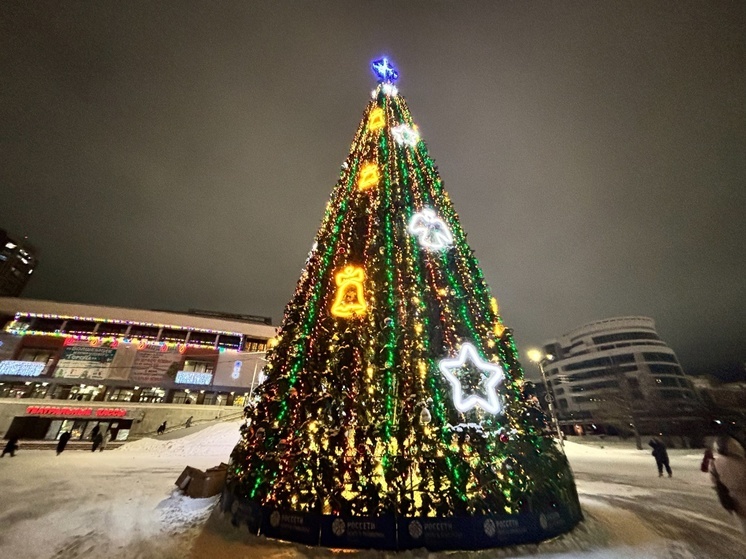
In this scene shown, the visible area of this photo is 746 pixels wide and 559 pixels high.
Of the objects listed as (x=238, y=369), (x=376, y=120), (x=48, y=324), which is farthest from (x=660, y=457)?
(x=48, y=324)

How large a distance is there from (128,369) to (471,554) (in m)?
38.0

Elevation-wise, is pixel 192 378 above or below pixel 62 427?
above

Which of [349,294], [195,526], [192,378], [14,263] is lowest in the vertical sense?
[195,526]

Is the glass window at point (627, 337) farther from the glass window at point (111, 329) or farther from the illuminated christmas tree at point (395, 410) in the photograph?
the glass window at point (111, 329)

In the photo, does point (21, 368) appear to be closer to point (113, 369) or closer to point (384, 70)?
point (113, 369)

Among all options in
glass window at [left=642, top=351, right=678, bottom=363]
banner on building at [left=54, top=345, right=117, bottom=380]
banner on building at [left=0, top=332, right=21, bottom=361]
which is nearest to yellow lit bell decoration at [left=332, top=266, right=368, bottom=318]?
banner on building at [left=54, top=345, right=117, bottom=380]

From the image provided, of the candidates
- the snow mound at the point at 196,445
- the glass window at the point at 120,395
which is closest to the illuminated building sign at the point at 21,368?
the glass window at the point at 120,395

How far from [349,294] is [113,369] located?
36.6 meters

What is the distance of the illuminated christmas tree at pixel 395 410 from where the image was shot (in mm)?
4562

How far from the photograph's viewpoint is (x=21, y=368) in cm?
2936

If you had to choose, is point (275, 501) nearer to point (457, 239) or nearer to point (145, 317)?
point (457, 239)

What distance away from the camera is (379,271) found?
6.57 m

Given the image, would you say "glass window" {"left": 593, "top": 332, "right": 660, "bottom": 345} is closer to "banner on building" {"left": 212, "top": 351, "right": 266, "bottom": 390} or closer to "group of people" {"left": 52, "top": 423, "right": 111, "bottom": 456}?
"banner on building" {"left": 212, "top": 351, "right": 266, "bottom": 390}

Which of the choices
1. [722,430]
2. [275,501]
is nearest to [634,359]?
[722,430]
